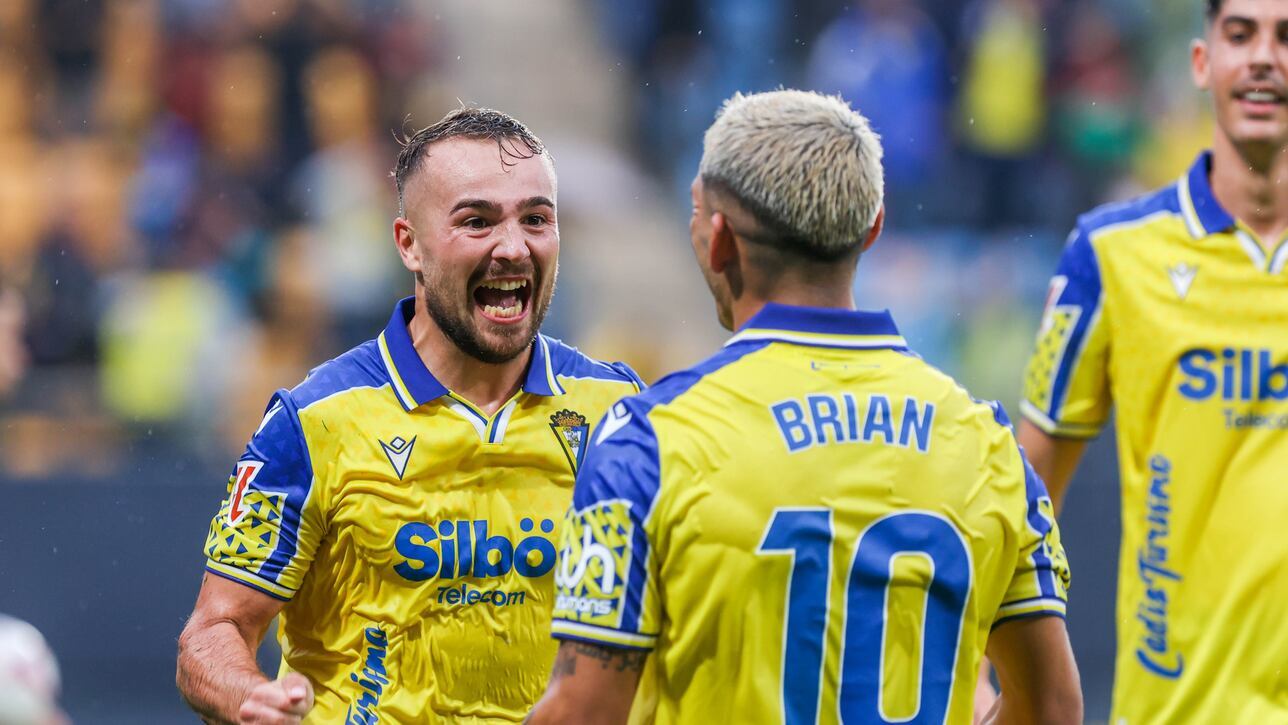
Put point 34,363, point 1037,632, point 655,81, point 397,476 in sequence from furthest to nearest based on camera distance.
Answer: point 655,81 < point 34,363 < point 397,476 < point 1037,632

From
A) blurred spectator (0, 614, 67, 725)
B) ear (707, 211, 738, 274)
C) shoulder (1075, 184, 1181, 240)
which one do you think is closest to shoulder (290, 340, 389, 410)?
ear (707, 211, 738, 274)

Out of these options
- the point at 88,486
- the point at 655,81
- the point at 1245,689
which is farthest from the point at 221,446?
the point at 1245,689

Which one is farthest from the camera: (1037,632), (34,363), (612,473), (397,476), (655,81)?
(655,81)

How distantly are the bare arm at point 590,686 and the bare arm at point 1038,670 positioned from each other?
759 millimetres

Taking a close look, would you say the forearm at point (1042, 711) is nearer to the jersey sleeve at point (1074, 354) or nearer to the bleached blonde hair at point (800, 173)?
the bleached blonde hair at point (800, 173)

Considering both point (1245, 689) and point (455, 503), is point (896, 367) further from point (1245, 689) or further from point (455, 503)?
point (1245, 689)

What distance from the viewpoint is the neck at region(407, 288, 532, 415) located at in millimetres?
4176

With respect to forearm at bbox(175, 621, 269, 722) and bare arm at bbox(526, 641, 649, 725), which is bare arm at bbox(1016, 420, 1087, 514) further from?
forearm at bbox(175, 621, 269, 722)

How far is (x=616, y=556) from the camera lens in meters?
3.08

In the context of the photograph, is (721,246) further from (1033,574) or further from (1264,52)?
(1264,52)

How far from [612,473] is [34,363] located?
26.3 feet

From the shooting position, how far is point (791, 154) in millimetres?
3135

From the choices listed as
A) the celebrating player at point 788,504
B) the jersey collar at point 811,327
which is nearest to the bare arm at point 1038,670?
the celebrating player at point 788,504

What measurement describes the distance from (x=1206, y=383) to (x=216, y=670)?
2.36 m
